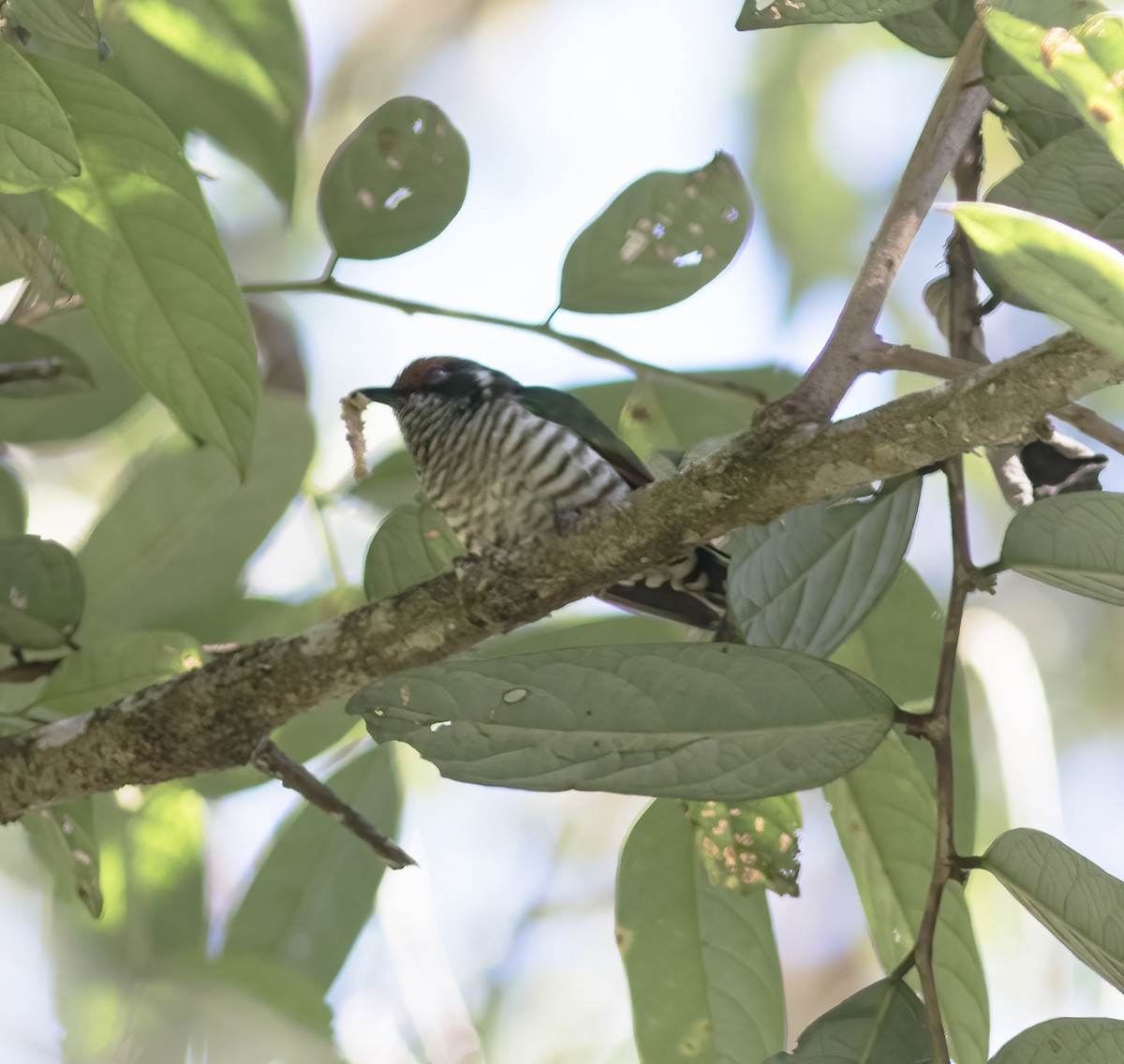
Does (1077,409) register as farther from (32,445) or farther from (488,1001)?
(488,1001)

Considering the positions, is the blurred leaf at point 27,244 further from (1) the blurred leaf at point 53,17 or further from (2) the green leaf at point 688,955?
(2) the green leaf at point 688,955

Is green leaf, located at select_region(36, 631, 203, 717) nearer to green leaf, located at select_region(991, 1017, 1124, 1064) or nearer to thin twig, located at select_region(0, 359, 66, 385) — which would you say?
thin twig, located at select_region(0, 359, 66, 385)

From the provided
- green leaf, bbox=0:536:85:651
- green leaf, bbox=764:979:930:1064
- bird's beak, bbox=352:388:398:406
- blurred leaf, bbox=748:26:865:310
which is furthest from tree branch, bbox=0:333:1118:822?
blurred leaf, bbox=748:26:865:310

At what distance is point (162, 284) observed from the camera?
4.53 feet

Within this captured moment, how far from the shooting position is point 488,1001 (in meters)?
Result: 4.40

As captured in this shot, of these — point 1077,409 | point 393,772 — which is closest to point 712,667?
point 1077,409

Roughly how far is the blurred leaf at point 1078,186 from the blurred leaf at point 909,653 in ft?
1.86

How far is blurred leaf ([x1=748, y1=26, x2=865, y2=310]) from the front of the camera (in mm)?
4523

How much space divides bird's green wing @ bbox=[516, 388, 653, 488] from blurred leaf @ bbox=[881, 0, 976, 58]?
813 millimetres

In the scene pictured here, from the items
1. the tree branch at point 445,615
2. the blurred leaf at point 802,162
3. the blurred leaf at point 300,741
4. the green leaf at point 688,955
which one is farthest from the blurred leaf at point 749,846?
the blurred leaf at point 802,162

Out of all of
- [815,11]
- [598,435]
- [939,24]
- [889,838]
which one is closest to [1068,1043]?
[889,838]

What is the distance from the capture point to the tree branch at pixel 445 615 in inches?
47.3

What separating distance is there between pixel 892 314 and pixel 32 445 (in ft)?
11.8

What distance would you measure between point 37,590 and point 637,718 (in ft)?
2.81
